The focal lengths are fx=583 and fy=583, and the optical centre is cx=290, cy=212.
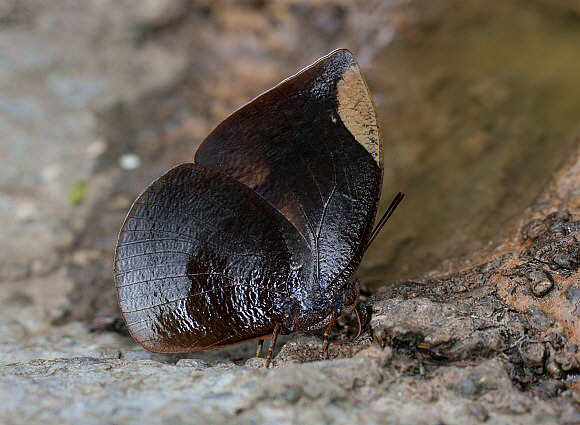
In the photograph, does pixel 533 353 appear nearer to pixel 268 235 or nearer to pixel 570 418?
pixel 570 418

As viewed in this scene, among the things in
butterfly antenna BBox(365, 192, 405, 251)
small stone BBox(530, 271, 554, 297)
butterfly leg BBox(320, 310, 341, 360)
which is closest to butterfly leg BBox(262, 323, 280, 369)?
butterfly leg BBox(320, 310, 341, 360)

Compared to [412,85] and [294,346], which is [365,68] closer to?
[412,85]

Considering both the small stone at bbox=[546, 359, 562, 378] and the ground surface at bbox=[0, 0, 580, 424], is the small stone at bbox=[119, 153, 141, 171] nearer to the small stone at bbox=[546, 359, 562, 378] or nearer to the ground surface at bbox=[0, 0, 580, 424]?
the ground surface at bbox=[0, 0, 580, 424]

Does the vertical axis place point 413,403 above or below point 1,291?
below

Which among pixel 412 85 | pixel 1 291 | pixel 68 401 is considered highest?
pixel 412 85

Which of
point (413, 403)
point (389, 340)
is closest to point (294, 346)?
point (389, 340)

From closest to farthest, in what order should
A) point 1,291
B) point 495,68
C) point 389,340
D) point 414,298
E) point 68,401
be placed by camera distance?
point 68,401 → point 389,340 → point 414,298 → point 1,291 → point 495,68

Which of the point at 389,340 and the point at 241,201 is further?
the point at 241,201
